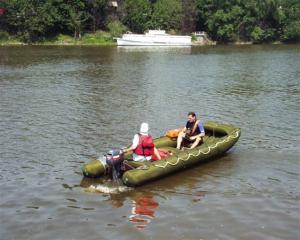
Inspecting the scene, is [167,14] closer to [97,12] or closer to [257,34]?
[97,12]

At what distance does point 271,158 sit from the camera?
16.7 meters

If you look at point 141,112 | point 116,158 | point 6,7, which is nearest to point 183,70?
point 141,112

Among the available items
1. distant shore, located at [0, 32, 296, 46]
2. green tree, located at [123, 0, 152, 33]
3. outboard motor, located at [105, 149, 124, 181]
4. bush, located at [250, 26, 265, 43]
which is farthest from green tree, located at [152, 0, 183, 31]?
outboard motor, located at [105, 149, 124, 181]

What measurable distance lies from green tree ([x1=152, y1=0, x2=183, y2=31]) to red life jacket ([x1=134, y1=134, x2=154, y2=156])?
216ft

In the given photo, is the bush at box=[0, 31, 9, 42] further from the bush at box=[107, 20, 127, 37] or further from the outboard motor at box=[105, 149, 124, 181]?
the outboard motor at box=[105, 149, 124, 181]

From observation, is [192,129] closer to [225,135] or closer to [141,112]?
[225,135]

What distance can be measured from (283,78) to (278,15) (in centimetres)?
4877

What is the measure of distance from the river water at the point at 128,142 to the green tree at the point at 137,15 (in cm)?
4073

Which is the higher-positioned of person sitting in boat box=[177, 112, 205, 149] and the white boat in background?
the white boat in background

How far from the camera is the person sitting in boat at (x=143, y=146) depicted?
1434 cm

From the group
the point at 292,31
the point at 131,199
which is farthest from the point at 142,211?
the point at 292,31

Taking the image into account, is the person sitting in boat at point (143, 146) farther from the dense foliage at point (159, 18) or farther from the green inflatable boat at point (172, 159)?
the dense foliage at point (159, 18)

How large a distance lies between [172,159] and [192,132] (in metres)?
2.43

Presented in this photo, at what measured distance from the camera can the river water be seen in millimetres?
11516
